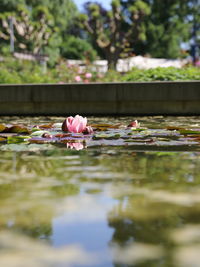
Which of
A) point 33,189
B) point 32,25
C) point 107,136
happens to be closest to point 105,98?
point 107,136

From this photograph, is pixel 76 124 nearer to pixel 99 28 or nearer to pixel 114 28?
pixel 99 28

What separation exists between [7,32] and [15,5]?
2744mm

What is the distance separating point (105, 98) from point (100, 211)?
14.8 feet

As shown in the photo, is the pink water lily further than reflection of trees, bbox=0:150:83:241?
Yes

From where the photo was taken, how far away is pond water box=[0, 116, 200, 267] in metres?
0.75

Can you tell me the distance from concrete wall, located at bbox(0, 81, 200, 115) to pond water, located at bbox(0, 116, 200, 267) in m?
3.50

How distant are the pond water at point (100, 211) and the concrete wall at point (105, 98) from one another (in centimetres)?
350

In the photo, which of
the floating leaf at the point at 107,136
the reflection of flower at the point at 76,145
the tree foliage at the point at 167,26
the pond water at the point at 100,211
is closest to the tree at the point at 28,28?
the tree foliage at the point at 167,26

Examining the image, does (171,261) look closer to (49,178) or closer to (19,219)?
(19,219)

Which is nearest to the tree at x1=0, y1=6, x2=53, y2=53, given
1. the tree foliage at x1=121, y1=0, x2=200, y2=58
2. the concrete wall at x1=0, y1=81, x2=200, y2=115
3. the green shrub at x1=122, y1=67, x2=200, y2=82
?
the tree foliage at x1=121, y1=0, x2=200, y2=58

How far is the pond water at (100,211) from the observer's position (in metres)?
0.75

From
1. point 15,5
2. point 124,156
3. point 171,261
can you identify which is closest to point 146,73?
point 124,156

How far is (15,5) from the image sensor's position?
143 ft

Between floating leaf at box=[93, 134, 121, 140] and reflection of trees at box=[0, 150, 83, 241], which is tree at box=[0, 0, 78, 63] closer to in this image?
floating leaf at box=[93, 134, 121, 140]
